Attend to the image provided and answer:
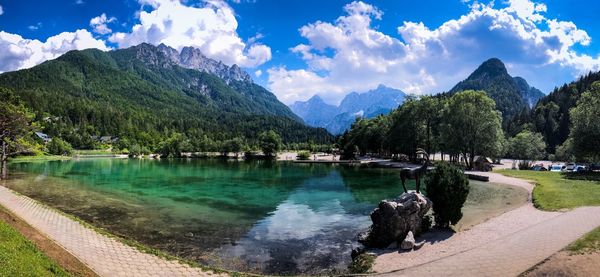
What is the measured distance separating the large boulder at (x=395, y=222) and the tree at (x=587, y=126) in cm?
4478

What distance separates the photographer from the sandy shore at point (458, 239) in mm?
17562

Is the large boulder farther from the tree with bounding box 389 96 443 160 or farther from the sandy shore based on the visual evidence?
the tree with bounding box 389 96 443 160

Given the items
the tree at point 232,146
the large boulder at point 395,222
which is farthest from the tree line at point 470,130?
the tree at point 232,146

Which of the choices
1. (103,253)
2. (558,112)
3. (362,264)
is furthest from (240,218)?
(558,112)

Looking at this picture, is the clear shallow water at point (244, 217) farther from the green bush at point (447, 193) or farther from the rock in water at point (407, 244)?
the green bush at point (447, 193)

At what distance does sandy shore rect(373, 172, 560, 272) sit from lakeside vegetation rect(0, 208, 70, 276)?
1300 centimetres

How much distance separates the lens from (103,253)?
62.2 feet

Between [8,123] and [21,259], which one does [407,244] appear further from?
[8,123]

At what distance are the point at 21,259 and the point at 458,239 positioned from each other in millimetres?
20348

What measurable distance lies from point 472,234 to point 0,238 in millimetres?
23212

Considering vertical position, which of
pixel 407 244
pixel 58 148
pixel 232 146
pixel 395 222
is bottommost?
pixel 407 244

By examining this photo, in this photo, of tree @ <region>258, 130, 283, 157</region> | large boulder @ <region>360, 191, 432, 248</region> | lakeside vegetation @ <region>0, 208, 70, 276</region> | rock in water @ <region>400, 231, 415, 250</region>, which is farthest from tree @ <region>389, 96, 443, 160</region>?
lakeside vegetation @ <region>0, 208, 70, 276</region>

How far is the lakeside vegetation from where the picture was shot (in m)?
11.8

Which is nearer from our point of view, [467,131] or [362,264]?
[362,264]
